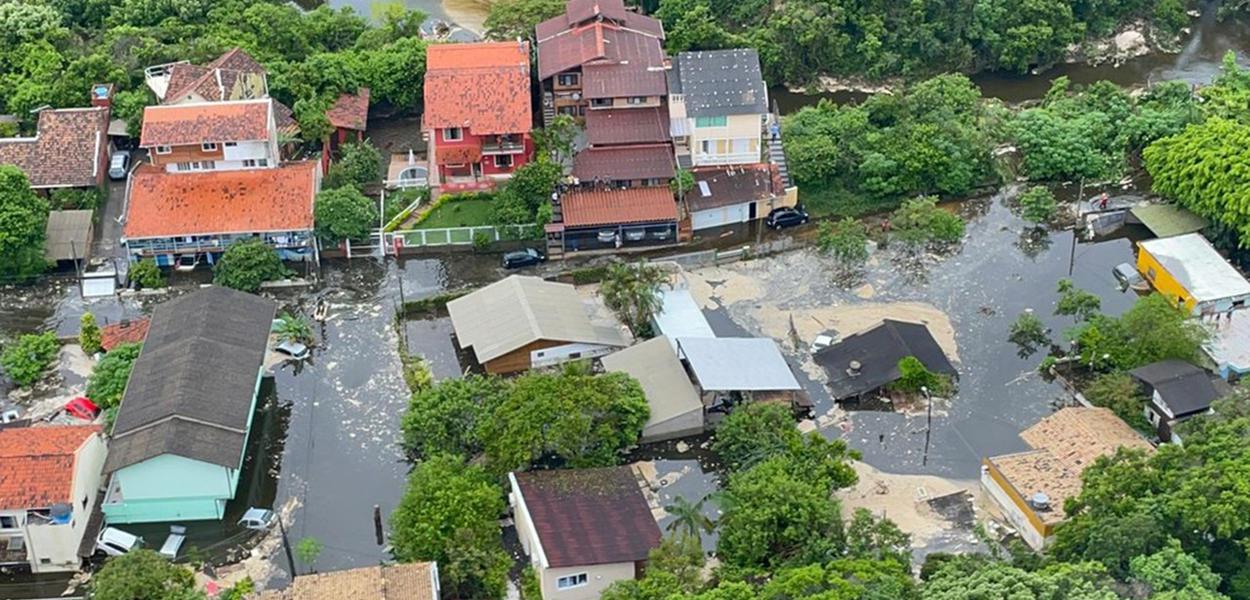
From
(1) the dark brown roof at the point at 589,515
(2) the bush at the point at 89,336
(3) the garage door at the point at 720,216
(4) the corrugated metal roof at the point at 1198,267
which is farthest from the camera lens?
(3) the garage door at the point at 720,216

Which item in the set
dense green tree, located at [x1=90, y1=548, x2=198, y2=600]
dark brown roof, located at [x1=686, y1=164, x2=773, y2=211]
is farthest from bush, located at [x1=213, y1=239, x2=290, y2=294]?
dark brown roof, located at [x1=686, y1=164, x2=773, y2=211]

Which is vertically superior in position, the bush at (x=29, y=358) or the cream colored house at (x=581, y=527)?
the bush at (x=29, y=358)

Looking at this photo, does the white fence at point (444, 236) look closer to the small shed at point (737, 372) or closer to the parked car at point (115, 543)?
the small shed at point (737, 372)

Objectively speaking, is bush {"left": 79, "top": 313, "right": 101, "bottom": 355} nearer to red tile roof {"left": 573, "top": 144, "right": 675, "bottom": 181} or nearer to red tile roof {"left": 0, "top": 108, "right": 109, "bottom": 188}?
red tile roof {"left": 0, "top": 108, "right": 109, "bottom": 188}

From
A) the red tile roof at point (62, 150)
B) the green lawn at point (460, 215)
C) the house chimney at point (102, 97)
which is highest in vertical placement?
the house chimney at point (102, 97)

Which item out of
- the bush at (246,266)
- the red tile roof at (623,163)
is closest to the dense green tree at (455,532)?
the bush at (246,266)

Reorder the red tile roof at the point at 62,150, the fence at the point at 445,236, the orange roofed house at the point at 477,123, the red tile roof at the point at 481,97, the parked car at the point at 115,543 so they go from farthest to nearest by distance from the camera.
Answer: the orange roofed house at the point at 477,123 → the red tile roof at the point at 481,97 → the red tile roof at the point at 62,150 → the fence at the point at 445,236 → the parked car at the point at 115,543

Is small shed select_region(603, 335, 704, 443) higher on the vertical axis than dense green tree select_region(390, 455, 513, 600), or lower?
higher
